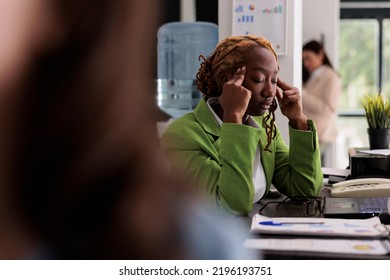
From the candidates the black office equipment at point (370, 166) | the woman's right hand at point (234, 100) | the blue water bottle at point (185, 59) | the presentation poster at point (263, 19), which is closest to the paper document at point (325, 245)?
the woman's right hand at point (234, 100)

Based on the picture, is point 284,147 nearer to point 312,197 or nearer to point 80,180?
point 312,197

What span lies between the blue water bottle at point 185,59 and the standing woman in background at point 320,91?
2.42ft

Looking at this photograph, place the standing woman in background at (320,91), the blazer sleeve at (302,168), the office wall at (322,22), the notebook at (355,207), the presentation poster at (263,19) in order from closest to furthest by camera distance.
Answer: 1. the notebook at (355,207)
2. the blazer sleeve at (302,168)
3. the presentation poster at (263,19)
4. the standing woman in background at (320,91)
5. the office wall at (322,22)

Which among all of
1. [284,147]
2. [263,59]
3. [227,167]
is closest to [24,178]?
[227,167]

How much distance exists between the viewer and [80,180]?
1.07ft

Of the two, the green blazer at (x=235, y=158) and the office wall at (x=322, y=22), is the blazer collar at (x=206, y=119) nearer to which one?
A: the green blazer at (x=235, y=158)

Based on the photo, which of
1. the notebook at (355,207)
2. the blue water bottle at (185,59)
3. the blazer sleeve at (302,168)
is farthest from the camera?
the blue water bottle at (185,59)

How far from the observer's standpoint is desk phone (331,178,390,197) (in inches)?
50.5

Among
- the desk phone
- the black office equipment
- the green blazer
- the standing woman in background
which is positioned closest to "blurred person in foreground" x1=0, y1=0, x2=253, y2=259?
the green blazer

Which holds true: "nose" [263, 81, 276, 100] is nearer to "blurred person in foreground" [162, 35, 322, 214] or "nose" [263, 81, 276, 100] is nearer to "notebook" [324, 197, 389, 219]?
"blurred person in foreground" [162, 35, 322, 214]

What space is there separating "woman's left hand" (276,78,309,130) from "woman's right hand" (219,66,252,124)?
171mm

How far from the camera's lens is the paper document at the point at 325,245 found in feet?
2.71

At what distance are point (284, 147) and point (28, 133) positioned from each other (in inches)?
45.9

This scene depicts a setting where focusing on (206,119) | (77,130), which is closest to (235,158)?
(206,119)
